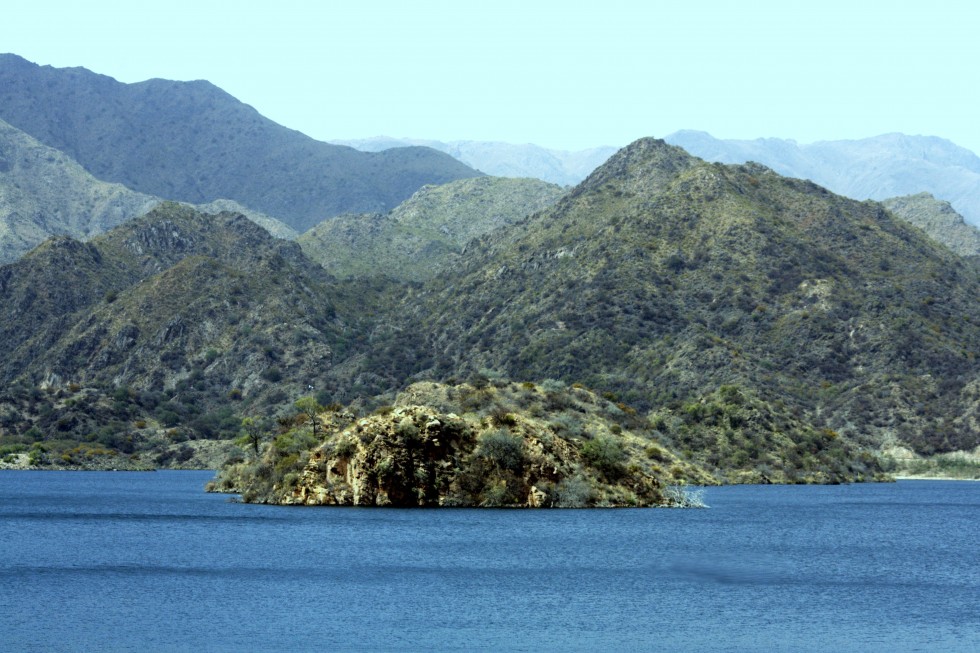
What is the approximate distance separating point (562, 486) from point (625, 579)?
136 ft

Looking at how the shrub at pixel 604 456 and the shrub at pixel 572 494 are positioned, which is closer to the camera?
the shrub at pixel 572 494

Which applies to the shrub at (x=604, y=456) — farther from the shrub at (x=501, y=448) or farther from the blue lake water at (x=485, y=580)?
the shrub at (x=501, y=448)

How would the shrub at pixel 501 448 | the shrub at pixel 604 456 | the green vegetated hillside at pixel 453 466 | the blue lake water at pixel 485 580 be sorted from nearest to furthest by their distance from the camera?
the blue lake water at pixel 485 580, the shrub at pixel 501 448, the green vegetated hillside at pixel 453 466, the shrub at pixel 604 456

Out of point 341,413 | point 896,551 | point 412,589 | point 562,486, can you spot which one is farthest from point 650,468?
point 412,589

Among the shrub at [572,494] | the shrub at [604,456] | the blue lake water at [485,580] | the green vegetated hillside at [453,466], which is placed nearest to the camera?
the blue lake water at [485,580]

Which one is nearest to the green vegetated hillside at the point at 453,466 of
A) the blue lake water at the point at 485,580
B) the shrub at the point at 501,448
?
the shrub at the point at 501,448

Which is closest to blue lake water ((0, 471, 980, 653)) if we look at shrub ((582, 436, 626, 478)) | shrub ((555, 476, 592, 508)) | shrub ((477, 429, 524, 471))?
shrub ((555, 476, 592, 508))

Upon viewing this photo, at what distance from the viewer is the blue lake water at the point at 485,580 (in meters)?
50.2

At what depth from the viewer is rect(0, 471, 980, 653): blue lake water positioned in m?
50.2

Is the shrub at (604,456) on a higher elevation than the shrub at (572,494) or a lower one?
higher

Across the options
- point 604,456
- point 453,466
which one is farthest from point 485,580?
point 604,456

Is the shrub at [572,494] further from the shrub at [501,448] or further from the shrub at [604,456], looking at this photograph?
the shrub at [501,448]

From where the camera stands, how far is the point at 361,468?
10500cm

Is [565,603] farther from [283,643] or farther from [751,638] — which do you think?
[283,643]
